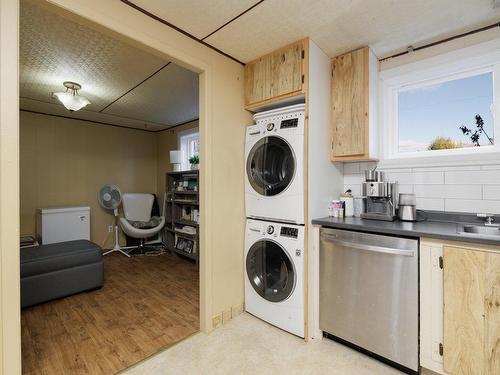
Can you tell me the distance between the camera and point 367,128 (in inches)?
81.4

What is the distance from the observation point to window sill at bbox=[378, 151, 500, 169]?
1828 mm

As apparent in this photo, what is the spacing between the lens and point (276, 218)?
2.11 m

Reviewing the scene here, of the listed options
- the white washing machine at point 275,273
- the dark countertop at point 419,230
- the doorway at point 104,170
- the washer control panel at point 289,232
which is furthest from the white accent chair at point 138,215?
the dark countertop at point 419,230

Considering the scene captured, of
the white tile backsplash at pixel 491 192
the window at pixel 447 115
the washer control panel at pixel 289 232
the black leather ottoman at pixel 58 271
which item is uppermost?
the window at pixel 447 115

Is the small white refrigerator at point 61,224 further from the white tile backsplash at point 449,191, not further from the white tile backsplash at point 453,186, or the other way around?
the white tile backsplash at point 449,191

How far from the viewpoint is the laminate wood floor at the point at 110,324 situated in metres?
1.72

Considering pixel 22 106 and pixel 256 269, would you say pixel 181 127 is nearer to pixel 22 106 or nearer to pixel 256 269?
pixel 22 106

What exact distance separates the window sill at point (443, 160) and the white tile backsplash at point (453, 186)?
3 centimetres

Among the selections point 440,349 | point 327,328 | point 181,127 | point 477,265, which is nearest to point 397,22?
point 477,265

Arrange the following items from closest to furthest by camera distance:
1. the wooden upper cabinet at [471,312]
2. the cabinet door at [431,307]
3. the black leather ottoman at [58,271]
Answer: the wooden upper cabinet at [471,312] → the cabinet door at [431,307] → the black leather ottoman at [58,271]

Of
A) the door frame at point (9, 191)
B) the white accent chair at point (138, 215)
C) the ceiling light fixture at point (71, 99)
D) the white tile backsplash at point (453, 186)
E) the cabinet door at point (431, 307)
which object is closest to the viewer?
the door frame at point (9, 191)

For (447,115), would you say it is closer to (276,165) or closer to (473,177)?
(473,177)

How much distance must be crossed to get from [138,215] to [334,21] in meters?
4.41

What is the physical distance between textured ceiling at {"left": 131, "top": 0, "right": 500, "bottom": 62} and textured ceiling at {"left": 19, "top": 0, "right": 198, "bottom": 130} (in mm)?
741
